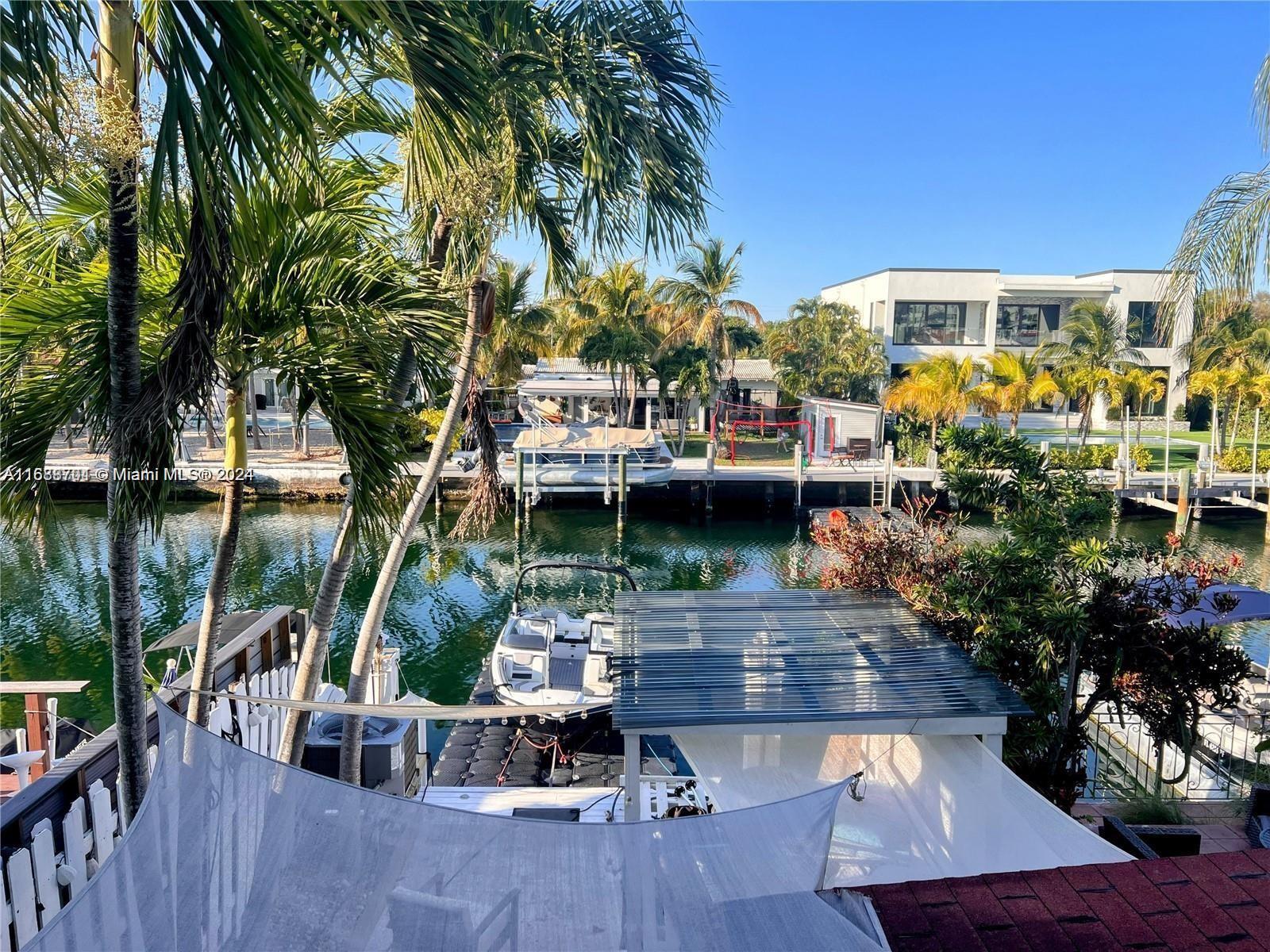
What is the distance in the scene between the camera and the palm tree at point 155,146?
241 cm

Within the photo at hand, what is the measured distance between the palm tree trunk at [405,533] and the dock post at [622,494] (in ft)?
63.0

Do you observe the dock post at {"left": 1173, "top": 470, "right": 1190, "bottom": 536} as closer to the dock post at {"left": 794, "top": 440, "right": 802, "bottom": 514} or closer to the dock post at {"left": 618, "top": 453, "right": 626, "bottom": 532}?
the dock post at {"left": 794, "top": 440, "right": 802, "bottom": 514}

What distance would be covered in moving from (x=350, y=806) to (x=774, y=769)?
3116 millimetres

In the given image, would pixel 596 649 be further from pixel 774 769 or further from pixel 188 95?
pixel 188 95

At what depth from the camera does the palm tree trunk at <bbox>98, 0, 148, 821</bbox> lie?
3.15 m

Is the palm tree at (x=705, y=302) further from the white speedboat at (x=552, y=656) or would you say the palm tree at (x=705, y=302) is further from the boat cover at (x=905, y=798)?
the boat cover at (x=905, y=798)

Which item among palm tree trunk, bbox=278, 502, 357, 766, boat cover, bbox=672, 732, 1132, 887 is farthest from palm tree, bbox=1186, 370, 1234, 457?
palm tree trunk, bbox=278, 502, 357, 766

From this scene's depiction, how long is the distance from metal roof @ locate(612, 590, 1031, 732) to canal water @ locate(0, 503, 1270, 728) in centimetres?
448

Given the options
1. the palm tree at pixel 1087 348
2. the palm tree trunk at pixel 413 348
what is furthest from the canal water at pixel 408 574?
the palm tree at pixel 1087 348

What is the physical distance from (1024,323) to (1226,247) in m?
38.7

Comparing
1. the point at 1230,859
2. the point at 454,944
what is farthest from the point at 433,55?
the point at 1230,859

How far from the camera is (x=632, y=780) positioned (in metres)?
4.96

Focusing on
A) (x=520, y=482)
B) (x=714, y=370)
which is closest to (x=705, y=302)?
(x=714, y=370)

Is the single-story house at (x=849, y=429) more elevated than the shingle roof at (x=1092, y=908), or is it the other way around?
the single-story house at (x=849, y=429)
